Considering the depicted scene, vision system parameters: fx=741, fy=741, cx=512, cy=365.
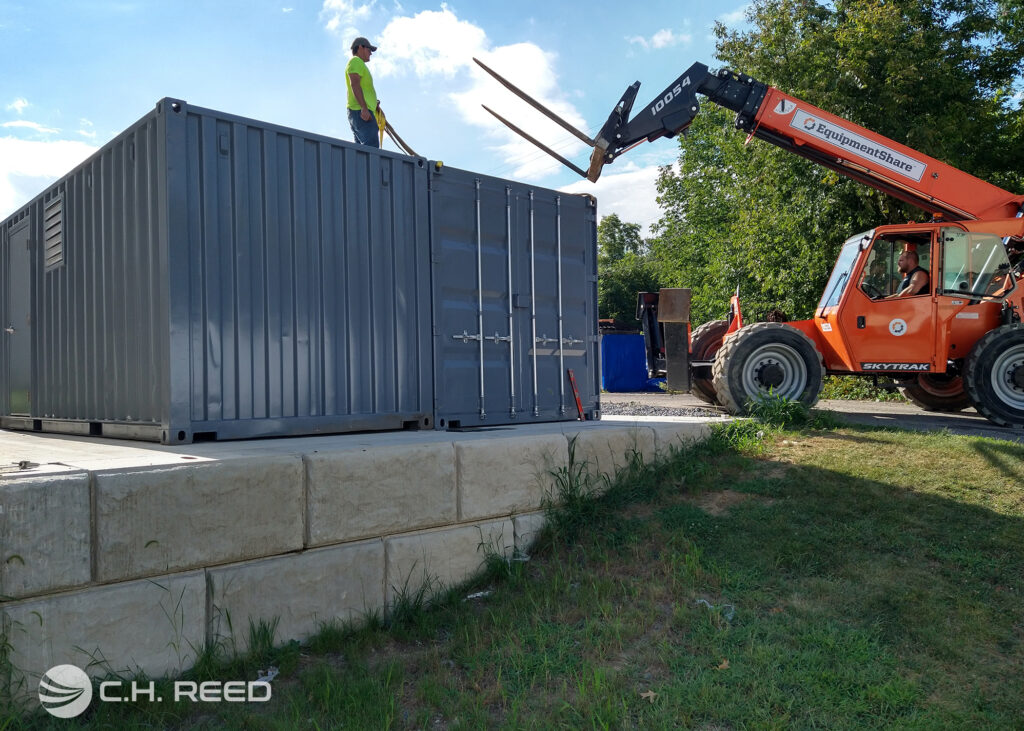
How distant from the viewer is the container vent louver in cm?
709

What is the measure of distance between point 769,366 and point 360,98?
18.2 ft

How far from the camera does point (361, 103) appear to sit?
7547mm

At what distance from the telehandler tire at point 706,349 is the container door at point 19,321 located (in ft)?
28.9

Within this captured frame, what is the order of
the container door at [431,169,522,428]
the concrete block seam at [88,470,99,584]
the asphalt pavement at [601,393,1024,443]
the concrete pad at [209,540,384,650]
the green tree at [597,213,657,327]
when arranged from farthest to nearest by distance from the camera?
the green tree at [597,213,657,327], the asphalt pavement at [601,393,1024,443], the container door at [431,169,522,428], the concrete pad at [209,540,384,650], the concrete block seam at [88,470,99,584]

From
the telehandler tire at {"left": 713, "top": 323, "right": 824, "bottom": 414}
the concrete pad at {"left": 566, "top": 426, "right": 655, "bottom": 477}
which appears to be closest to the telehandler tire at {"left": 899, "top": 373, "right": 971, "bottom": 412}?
the telehandler tire at {"left": 713, "top": 323, "right": 824, "bottom": 414}

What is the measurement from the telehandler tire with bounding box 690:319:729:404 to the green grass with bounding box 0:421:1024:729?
18.0 feet

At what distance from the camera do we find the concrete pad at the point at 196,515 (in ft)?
11.9

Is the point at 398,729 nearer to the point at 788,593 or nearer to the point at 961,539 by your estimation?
the point at 788,593

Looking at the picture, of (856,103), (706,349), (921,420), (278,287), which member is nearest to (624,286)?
(856,103)

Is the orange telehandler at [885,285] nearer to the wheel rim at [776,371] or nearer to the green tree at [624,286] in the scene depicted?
the wheel rim at [776,371]

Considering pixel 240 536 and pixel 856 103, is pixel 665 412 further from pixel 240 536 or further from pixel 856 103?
pixel 856 103

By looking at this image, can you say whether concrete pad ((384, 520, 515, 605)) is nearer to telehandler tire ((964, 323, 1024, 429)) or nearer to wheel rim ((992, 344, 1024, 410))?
telehandler tire ((964, 323, 1024, 429))

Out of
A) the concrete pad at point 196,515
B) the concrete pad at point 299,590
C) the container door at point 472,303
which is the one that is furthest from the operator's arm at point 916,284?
the concrete pad at point 196,515

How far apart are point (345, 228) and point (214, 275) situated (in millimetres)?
1174
